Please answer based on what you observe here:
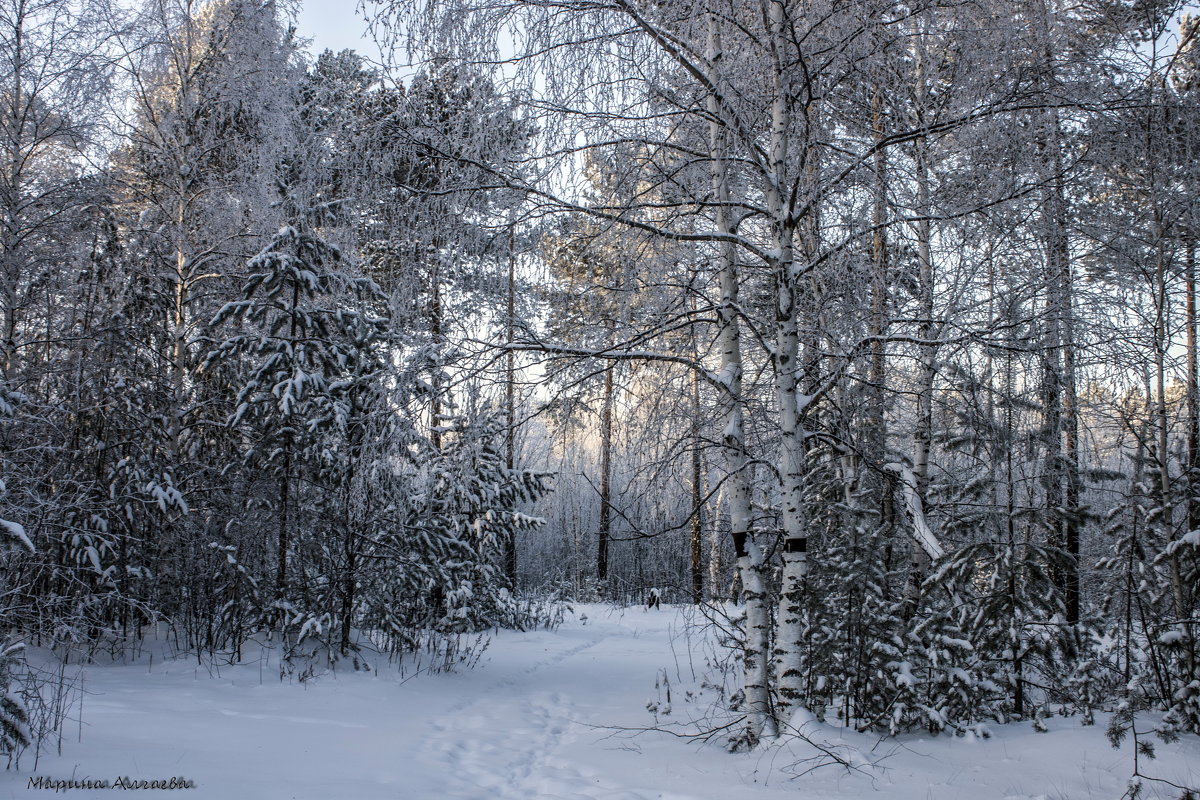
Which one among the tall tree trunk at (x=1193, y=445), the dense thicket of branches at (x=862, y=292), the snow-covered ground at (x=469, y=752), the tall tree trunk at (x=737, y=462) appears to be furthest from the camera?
the tall tree trunk at (x=1193, y=445)

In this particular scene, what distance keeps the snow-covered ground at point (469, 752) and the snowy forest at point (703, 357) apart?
15 cm

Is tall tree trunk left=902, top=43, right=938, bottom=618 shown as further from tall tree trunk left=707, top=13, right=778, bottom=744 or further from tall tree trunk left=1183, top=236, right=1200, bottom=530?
tall tree trunk left=1183, top=236, right=1200, bottom=530

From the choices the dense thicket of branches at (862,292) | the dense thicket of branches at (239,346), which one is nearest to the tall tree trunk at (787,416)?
the dense thicket of branches at (862,292)

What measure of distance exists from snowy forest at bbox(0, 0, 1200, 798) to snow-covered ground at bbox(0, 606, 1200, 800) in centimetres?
15

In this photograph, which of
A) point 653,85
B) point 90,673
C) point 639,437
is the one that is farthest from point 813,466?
point 90,673

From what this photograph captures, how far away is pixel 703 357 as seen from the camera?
A: 4.88m

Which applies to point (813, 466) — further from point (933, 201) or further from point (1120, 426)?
point (933, 201)

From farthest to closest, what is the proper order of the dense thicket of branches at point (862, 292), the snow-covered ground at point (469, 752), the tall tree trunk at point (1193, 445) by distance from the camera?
1. the tall tree trunk at point (1193, 445)
2. the dense thicket of branches at point (862, 292)
3. the snow-covered ground at point (469, 752)

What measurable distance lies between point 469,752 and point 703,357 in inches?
125

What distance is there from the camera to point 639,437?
188 inches

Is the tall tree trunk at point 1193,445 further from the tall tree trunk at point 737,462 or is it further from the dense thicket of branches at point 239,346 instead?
the dense thicket of branches at point 239,346

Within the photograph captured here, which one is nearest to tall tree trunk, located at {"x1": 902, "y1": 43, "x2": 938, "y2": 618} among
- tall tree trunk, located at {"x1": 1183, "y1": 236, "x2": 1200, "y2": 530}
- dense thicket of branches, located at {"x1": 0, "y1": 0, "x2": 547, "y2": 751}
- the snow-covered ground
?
the snow-covered ground

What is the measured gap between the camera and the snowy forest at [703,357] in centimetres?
411

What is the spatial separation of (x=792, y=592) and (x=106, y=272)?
286 inches
